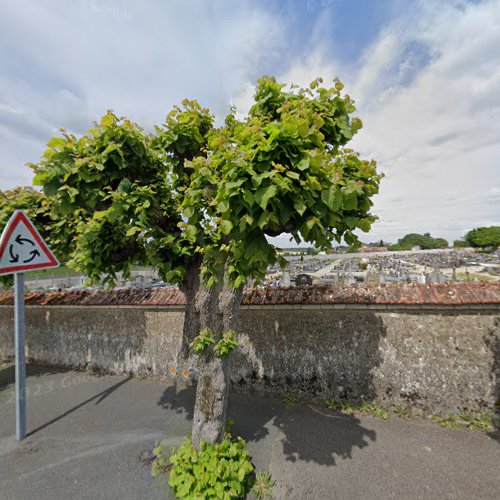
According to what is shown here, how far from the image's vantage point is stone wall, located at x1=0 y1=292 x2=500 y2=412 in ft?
13.3

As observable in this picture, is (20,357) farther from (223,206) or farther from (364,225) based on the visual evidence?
(364,225)

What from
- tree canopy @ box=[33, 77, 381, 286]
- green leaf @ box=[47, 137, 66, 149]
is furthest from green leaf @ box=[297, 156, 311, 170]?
green leaf @ box=[47, 137, 66, 149]

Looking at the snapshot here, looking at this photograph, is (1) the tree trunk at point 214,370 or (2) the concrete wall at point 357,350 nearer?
(1) the tree trunk at point 214,370

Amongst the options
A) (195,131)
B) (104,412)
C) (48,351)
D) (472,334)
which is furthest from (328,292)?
(48,351)

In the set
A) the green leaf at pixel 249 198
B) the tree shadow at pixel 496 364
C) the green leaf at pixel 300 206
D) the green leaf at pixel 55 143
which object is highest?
the green leaf at pixel 55 143

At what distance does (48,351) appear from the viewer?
6957 millimetres

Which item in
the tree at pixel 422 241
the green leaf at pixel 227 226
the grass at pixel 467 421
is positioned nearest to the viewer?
the green leaf at pixel 227 226

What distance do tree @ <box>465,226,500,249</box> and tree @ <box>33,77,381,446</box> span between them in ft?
372

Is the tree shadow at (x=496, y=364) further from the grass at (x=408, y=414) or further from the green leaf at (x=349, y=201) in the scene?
the green leaf at (x=349, y=201)

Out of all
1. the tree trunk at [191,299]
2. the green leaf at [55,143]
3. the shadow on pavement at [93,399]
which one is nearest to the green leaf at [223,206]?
the tree trunk at [191,299]

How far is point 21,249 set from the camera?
3699 millimetres

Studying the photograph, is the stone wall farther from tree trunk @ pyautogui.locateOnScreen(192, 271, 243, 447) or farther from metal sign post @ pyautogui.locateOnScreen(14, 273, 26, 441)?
metal sign post @ pyautogui.locateOnScreen(14, 273, 26, 441)

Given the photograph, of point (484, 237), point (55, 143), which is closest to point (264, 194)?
point (55, 143)

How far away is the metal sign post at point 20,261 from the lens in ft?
11.7
